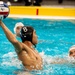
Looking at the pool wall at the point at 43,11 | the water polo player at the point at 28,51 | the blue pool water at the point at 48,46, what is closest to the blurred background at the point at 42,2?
the pool wall at the point at 43,11

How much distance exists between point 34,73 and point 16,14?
18.7 feet

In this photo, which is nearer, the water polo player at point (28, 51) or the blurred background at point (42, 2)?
the water polo player at point (28, 51)

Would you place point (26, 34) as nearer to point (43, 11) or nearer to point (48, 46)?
point (48, 46)

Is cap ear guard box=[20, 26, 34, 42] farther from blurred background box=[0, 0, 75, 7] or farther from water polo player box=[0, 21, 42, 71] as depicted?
blurred background box=[0, 0, 75, 7]

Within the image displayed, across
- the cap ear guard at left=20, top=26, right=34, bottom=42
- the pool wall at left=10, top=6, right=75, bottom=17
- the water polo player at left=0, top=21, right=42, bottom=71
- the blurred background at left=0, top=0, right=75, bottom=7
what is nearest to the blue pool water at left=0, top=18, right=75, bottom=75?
the water polo player at left=0, top=21, right=42, bottom=71

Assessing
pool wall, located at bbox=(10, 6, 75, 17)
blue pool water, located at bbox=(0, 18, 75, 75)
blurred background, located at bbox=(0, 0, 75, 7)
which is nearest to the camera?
blue pool water, located at bbox=(0, 18, 75, 75)

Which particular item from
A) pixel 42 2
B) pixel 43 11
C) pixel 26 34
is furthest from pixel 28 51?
pixel 42 2

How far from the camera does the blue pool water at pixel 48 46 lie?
159 inches

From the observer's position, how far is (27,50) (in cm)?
340

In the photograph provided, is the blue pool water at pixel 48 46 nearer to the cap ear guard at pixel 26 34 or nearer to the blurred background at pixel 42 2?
the cap ear guard at pixel 26 34

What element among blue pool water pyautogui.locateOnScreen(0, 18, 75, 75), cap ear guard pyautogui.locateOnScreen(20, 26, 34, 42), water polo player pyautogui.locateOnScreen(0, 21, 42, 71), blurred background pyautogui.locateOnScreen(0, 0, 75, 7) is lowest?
blurred background pyautogui.locateOnScreen(0, 0, 75, 7)

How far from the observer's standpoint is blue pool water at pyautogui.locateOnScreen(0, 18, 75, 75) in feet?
13.3

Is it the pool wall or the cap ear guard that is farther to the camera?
the pool wall

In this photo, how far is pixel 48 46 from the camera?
5727 mm
